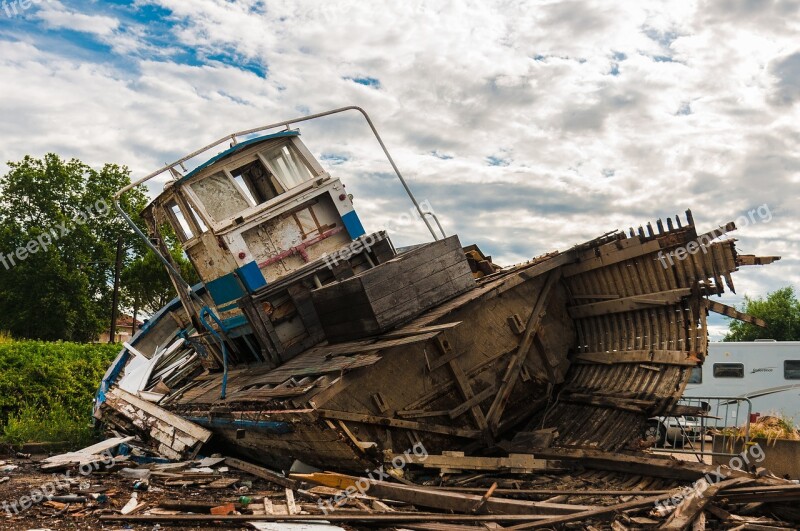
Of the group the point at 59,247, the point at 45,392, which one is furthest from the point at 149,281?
the point at 45,392

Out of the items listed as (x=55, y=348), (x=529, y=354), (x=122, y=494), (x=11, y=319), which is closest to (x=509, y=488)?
(x=529, y=354)

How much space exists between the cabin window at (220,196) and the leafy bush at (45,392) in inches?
202

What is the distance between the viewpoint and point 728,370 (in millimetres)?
18781

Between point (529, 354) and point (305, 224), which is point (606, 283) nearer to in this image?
point (529, 354)

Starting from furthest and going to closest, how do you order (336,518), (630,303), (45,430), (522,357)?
(45,430)
(630,303)
(522,357)
(336,518)

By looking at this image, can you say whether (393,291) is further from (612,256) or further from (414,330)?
(612,256)

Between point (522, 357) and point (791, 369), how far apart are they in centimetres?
1169

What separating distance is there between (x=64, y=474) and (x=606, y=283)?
8227mm

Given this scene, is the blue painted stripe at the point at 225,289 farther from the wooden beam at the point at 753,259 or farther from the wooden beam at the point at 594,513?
the wooden beam at the point at 753,259

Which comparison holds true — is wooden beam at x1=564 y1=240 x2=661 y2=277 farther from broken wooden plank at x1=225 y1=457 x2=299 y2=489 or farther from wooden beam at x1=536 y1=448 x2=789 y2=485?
broken wooden plank at x1=225 y1=457 x2=299 y2=489

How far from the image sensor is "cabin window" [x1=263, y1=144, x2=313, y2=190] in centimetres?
1115

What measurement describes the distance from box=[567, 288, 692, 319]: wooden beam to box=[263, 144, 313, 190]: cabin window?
15.7 feet

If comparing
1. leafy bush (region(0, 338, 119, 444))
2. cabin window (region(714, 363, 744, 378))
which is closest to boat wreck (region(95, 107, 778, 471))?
leafy bush (region(0, 338, 119, 444))

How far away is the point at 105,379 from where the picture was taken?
13750 millimetres
